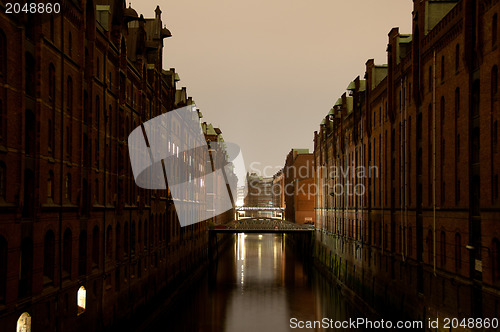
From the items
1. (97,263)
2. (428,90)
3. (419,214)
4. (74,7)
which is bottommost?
(97,263)

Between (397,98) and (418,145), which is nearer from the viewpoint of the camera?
(418,145)

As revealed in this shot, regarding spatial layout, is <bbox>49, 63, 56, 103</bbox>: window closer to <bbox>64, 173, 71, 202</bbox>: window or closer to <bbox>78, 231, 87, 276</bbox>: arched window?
<bbox>64, 173, 71, 202</bbox>: window

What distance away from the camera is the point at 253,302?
150 feet

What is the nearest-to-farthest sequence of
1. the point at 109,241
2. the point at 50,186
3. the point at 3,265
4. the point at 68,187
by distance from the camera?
1. the point at 3,265
2. the point at 50,186
3. the point at 68,187
4. the point at 109,241

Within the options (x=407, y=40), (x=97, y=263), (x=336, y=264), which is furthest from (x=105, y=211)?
(x=336, y=264)

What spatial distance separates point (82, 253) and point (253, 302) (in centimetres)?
2345

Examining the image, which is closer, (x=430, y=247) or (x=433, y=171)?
(x=433, y=171)

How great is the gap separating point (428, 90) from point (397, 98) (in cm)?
617

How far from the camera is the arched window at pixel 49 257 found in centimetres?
2073

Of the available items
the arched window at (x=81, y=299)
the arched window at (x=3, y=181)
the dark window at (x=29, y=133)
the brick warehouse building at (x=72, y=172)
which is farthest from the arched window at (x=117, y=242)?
the arched window at (x=3, y=181)

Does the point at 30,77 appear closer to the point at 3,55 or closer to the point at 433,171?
the point at 3,55

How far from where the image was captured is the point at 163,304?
3719 centimetres

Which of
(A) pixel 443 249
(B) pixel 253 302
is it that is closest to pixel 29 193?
(A) pixel 443 249

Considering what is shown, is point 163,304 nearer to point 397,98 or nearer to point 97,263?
point 97,263
